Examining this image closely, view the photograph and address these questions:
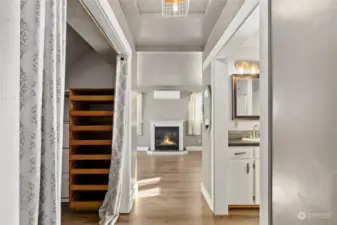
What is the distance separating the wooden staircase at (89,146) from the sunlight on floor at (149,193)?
0.88 meters

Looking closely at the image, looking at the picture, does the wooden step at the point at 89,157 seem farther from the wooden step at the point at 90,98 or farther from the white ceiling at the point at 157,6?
the white ceiling at the point at 157,6

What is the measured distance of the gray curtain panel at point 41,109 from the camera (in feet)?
2.96

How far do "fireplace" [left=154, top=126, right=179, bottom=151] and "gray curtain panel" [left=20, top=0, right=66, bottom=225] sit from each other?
30.9 ft

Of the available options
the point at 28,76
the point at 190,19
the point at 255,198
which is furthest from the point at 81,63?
the point at 28,76

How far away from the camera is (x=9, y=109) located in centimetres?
76

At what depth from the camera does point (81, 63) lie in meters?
4.11

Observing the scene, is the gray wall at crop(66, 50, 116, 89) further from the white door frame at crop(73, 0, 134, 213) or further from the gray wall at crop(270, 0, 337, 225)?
the gray wall at crop(270, 0, 337, 225)

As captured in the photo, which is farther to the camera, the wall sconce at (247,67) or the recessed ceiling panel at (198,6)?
the wall sconce at (247,67)

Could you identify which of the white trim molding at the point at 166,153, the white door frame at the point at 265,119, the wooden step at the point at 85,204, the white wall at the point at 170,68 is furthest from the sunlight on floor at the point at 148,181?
the white trim molding at the point at 166,153

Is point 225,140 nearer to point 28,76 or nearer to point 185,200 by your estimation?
point 185,200

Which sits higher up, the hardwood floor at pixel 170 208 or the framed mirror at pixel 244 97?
the framed mirror at pixel 244 97

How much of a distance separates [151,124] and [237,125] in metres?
6.32

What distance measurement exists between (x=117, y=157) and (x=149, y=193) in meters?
1.68

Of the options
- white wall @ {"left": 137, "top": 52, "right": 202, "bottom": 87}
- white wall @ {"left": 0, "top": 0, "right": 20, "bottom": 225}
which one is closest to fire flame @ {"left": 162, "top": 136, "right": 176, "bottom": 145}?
white wall @ {"left": 137, "top": 52, "right": 202, "bottom": 87}
